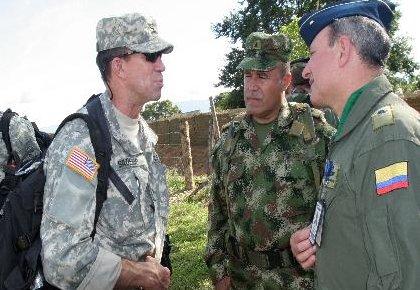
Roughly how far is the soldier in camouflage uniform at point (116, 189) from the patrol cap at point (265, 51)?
947mm


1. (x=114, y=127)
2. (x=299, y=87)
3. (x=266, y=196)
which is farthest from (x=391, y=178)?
(x=299, y=87)

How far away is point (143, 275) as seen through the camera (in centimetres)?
215

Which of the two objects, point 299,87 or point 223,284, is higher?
point 299,87

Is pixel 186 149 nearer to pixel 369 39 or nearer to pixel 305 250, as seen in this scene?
pixel 305 250

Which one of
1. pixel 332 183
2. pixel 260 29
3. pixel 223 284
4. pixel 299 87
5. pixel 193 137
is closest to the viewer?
pixel 332 183

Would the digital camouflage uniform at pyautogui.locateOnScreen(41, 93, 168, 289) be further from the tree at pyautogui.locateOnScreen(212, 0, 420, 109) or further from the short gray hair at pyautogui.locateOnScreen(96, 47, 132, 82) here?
the tree at pyautogui.locateOnScreen(212, 0, 420, 109)

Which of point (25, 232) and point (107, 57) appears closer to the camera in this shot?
point (25, 232)

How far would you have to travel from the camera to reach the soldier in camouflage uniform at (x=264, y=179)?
9.25ft

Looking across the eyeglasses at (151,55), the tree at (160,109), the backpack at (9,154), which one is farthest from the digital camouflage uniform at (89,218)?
the tree at (160,109)

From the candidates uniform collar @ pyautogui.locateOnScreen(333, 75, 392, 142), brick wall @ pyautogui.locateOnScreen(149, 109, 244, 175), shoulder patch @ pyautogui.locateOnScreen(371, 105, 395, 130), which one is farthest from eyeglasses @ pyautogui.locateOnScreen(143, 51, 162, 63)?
brick wall @ pyautogui.locateOnScreen(149, 109, 244, 175)

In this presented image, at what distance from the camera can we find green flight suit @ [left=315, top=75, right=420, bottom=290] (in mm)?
1308

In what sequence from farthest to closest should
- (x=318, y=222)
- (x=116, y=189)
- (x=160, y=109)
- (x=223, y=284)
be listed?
(x=160, y=109)
(x=223, y=284)
(x=116, y=189)
(x=318, y=222)

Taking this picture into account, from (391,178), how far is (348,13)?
739mm

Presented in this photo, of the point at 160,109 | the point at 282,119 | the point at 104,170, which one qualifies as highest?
the point at 104,170
